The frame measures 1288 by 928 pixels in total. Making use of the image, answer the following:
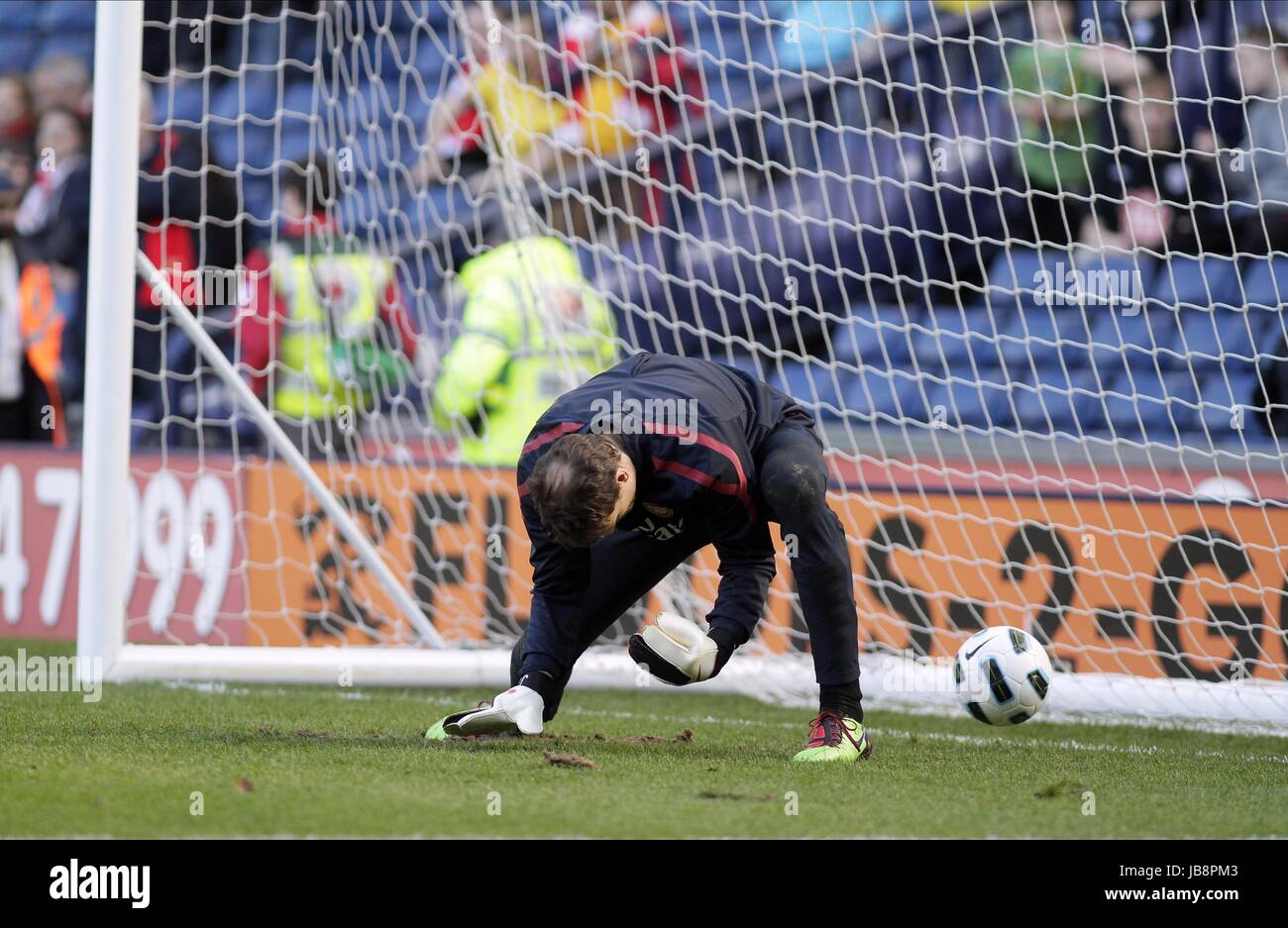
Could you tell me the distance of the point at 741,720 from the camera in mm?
4656

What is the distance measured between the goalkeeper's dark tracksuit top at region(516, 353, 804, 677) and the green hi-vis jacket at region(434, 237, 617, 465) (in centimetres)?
234

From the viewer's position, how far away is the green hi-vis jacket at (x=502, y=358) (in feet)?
19.9

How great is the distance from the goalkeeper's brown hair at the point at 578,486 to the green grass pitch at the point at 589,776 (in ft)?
1.62

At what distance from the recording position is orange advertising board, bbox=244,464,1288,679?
4.99 m

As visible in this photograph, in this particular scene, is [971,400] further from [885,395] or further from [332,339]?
[332,339]

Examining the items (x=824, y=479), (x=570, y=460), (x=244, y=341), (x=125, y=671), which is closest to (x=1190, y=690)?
(x=824, y=479)

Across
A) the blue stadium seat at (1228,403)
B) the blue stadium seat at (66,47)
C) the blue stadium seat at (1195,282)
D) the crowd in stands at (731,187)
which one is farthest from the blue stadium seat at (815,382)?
the blue stadium seat at (66,47)

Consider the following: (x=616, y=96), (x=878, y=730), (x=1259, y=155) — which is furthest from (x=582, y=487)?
(x=616, y=96)

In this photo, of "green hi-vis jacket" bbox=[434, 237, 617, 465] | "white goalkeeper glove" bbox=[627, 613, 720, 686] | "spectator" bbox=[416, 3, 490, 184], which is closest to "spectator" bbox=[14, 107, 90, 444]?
"spectator" bbox=[416, 3, 490, 184]

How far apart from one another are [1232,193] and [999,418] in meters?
1.16

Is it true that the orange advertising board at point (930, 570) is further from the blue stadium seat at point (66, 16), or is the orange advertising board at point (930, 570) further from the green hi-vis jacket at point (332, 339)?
the blue stadium seat at point (66, 16)

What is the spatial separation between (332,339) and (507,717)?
3.09 metres

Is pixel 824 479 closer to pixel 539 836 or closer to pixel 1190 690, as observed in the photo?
pixel 539 836

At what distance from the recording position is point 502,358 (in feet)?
20.8
